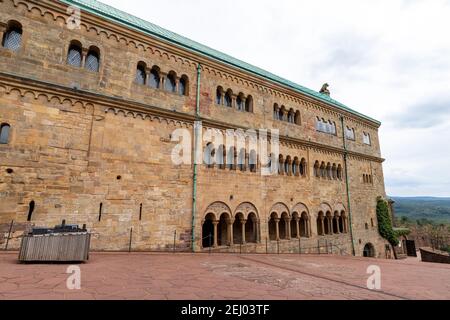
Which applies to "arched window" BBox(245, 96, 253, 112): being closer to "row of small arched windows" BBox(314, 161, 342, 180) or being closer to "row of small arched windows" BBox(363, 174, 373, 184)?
"row of small arched windows" BBox(314, 161, 342, 180)

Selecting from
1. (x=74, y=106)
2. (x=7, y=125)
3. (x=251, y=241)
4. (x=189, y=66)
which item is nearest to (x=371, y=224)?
(x=251, y=241)

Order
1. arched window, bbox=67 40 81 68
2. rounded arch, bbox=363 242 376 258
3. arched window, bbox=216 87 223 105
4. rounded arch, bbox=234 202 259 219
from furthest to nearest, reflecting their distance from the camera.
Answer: rounded arch, bbox=363 242 376 258
arched window, bbox=216 87 223 105
rounded arch, bbox=234 202 259 219
arched window, bbox=67 40 81 68

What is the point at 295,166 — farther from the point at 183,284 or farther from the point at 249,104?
the point at 183,284

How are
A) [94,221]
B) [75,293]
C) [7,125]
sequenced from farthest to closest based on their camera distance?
[94,221] → [7,125] → [75,293]

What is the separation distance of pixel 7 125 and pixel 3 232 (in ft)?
12.7

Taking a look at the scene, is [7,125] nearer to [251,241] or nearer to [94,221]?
[94,221]

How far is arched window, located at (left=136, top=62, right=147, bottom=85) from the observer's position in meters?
12.8

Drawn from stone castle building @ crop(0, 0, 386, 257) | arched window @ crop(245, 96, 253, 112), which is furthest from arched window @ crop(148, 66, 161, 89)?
arched window @ crop(245, 96, 253, 112)

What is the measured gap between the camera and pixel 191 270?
23.5ft

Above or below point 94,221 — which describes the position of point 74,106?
above

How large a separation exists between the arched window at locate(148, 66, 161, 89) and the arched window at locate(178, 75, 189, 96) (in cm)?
120

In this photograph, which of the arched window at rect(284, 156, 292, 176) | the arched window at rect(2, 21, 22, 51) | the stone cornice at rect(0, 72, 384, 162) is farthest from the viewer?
the arched window at rect(284, 156, 292, 176)

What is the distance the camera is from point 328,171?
67.7 ft

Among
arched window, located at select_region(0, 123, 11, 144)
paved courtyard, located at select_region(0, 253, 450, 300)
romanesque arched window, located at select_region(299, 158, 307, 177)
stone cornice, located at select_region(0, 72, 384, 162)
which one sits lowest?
paved courtyard, located at select_region(0, 253, 450, 300)
